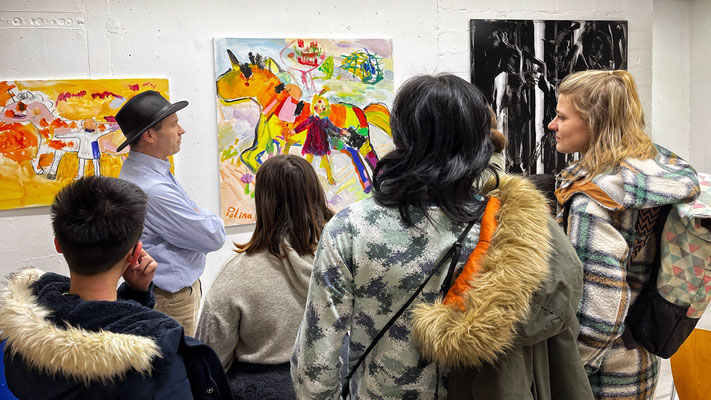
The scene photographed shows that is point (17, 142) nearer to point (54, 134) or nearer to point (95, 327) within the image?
point (54, 134)

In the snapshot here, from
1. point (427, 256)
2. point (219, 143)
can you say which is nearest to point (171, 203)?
point (219, 143)

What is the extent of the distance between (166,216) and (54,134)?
94 centimetres

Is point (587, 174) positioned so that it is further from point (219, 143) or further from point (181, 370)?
point (219, 143)

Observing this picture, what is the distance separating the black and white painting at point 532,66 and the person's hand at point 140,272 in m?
3.13

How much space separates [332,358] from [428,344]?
256mm

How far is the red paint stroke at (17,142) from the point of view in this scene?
10.4ft

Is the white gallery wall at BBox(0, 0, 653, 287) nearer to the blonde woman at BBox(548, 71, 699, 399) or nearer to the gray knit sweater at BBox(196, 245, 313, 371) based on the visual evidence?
the blonde woman at BBox(548, 71, 699, 399)

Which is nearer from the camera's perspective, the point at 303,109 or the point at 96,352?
the point at 96,352

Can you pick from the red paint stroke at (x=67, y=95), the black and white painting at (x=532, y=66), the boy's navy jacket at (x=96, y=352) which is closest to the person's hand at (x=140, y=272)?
the boy's navy jacket at (x=96, y=352)

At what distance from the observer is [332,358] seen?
4.62 feet

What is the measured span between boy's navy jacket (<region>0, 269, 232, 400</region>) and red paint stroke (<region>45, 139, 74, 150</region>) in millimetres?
2004

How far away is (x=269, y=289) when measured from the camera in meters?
1.99

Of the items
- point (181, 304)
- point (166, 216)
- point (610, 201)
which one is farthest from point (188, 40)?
point (610, 201)

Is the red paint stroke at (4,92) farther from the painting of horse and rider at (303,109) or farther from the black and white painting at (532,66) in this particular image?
the black and white painting at (532,66)
